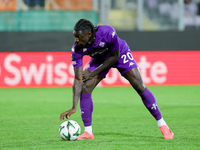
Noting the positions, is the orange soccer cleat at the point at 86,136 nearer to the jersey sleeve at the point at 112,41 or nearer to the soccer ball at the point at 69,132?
the soccer ball at the point at 69,132

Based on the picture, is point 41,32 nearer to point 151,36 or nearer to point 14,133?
point 151,36

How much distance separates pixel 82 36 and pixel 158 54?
12365 mm

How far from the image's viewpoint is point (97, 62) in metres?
6.94

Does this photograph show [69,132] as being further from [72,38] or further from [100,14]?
[100,14]

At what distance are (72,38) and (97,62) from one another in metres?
12.0

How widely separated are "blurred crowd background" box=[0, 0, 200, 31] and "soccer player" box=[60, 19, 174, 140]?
12.0m

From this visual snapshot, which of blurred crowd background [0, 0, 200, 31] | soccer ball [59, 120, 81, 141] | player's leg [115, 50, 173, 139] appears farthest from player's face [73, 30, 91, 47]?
blurred crowd background [0, 0, 200, 31]

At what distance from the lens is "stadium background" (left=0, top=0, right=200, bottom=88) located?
58.5ft

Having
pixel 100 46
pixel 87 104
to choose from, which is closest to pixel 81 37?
pixel 100 46

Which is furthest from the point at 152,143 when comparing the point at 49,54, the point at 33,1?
the point at 33,1

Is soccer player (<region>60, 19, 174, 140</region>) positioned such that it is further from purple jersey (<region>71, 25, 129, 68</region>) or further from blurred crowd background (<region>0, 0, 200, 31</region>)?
blurred crowd background (<region>0, 0, 200, 31</region>)

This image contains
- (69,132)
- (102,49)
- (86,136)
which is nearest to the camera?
(69,132)

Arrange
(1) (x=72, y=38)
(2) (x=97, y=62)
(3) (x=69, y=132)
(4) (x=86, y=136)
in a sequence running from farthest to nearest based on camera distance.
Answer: (1) (x=72, y=38), (2) (x=97, y=62), (4) (x=86, y=136), (3) (x=69, y=132)

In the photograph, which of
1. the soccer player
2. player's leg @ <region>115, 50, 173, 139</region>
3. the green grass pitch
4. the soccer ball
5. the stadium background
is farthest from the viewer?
the stadium background
